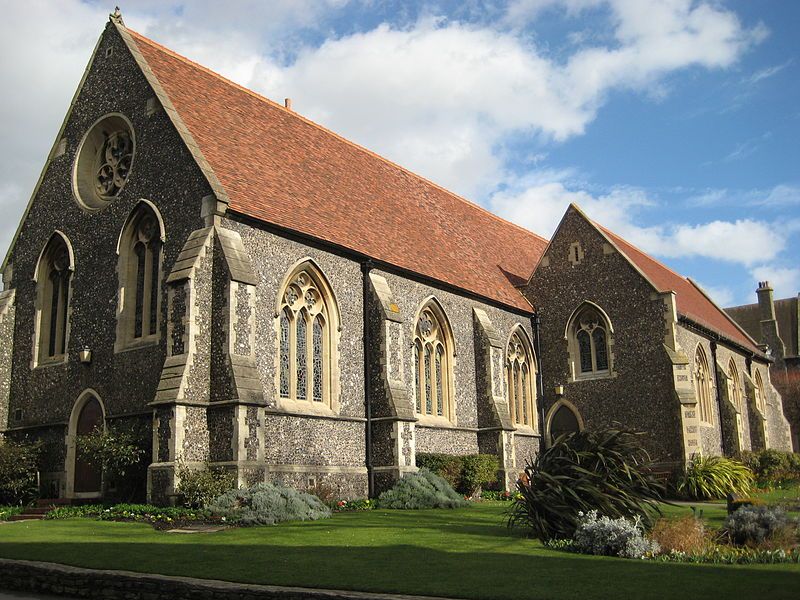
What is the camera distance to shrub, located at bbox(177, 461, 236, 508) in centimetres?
1573

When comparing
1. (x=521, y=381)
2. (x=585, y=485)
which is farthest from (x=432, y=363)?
(x=585, y=485)

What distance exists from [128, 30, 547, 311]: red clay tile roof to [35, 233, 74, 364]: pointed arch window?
515 centimetres

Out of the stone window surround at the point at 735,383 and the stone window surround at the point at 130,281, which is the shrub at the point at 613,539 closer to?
the stone window surround at the point at 130,281

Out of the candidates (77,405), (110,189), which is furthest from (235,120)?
(77,405)

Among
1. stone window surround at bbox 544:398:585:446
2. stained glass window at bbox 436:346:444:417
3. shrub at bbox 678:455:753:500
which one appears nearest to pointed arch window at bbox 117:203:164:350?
stained glass window at bbox 436:346:444:417

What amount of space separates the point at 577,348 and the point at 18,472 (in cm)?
1780

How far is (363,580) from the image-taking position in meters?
9.17

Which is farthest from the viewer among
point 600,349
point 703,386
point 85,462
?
point 703,386

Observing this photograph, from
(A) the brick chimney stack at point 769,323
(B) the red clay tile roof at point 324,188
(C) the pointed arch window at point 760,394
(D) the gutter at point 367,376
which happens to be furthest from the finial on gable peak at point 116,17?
(A) the brick chimney stack at point 769,323

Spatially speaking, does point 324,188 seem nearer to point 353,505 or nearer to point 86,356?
point 86,356

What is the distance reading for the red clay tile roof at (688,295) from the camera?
1206 inches

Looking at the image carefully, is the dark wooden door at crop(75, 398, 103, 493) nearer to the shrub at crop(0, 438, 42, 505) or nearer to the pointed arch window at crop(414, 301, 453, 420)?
the shrub at crop(0, 438, 42, 505)

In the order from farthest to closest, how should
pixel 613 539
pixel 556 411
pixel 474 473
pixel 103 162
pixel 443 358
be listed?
1. pixel 556 411
2. pixel 443 358
3. pixel 474 473
4. pixel 103 162
5. pixel 613 539

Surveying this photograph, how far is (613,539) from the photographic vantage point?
11.2m
